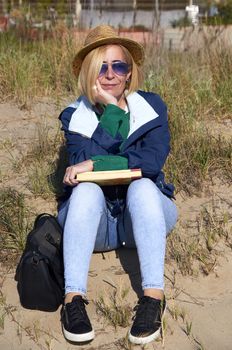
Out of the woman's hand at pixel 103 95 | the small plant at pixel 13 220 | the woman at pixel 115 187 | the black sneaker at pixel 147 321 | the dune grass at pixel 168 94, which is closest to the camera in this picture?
the black sneaker at pixel 147 321

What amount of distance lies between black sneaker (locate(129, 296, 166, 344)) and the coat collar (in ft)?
3.11

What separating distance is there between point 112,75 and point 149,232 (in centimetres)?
92

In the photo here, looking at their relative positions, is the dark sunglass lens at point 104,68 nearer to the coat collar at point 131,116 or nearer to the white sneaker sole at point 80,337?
the coat collar at point 131,116

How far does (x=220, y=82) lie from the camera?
16.9 ft

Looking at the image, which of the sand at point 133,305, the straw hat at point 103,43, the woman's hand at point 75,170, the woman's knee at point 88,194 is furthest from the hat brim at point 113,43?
the sand at point 133,305

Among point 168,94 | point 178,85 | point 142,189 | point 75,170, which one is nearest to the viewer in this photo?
point 142,189

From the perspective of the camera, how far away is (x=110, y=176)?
2.91m

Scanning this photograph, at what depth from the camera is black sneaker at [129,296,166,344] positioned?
2559mm

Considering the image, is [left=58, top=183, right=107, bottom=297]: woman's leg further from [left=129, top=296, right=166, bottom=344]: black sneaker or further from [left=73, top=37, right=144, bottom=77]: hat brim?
[left=73, top=37, right=144, bottom=77]: hat brim

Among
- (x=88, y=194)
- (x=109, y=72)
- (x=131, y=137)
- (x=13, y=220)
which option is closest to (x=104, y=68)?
(x=109, y=72)

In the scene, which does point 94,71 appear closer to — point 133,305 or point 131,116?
point 131,116

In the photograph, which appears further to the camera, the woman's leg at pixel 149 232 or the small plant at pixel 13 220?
the small plant at pixel 13 220

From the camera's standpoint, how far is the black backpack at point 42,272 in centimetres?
278

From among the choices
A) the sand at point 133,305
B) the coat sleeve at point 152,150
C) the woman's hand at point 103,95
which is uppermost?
the woman's hand at point 103,95
